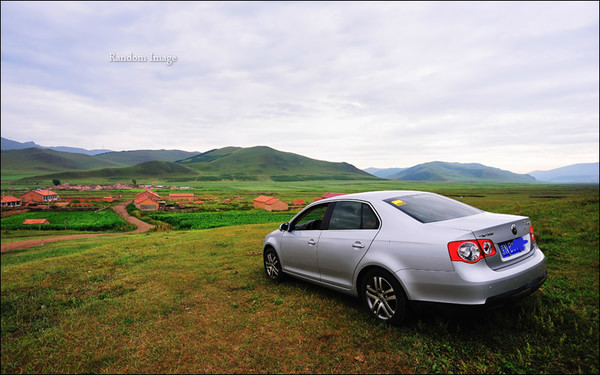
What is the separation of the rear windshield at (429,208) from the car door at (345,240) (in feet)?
1.78

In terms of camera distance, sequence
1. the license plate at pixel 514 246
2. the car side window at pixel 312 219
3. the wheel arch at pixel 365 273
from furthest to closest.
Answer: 1. the car side window at pixel 312 219
2. the wheel arch at pixel 365 273
3. the license plate at pixel 514 246

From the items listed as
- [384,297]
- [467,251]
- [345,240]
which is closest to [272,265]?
[345,240]

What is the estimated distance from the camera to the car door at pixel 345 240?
174 inches

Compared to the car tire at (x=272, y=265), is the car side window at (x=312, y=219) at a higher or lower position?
higher

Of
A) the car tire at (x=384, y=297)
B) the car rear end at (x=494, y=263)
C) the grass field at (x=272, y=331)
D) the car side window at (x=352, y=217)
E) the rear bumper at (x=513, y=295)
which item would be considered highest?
the car side window at (x=352, y=217)

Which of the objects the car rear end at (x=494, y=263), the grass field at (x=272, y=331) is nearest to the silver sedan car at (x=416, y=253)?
the car rear end at (x=494, y=263)

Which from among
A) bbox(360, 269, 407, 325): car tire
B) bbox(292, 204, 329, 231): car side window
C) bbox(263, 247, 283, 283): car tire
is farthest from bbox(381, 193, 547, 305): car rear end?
bbox(263, 247, 283, 283): car tire

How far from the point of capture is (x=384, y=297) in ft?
13.4

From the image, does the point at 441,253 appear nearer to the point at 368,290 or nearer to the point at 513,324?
the point at 368,290

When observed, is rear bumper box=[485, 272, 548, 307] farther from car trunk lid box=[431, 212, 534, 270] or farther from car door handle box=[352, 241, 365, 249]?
car door handle box=[352, 241, 365, 249]

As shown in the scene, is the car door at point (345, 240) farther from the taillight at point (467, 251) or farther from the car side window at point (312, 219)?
the taillight at point (467, 251)

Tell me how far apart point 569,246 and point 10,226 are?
2583 inches

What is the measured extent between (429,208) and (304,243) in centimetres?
255

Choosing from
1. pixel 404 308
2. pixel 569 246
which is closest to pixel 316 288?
pixel 404 308
